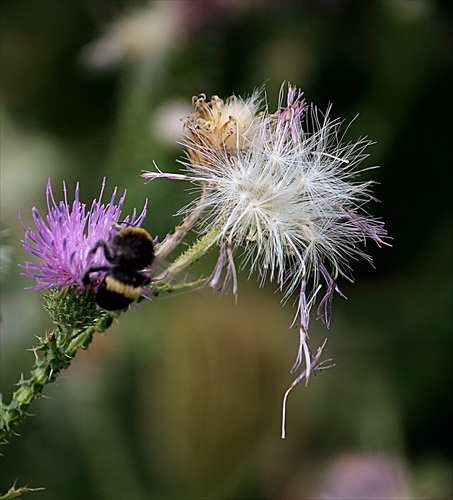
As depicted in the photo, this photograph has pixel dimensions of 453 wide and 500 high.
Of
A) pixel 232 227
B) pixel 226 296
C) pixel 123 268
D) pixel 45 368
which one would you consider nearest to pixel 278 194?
pixel 232 227

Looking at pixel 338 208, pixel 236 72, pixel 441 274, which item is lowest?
pixel 338 208

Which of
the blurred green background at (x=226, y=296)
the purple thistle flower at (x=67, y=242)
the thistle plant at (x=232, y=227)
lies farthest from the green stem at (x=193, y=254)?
the blurred green background at (x=226, y=296)

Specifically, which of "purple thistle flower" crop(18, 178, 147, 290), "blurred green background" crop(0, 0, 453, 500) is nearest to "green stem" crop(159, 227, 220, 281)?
"purple thistle flower" crop(18, 178, 147, 290)

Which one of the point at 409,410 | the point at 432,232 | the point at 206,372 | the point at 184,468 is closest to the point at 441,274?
the point at 432,232

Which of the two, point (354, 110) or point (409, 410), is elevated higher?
point (354, 110)

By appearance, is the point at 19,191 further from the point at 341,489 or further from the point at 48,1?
the point at 341,489

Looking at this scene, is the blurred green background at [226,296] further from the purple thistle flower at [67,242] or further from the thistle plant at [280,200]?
the purple thistle flower at [67,242]

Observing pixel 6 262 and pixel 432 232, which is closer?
pixel 6 262
